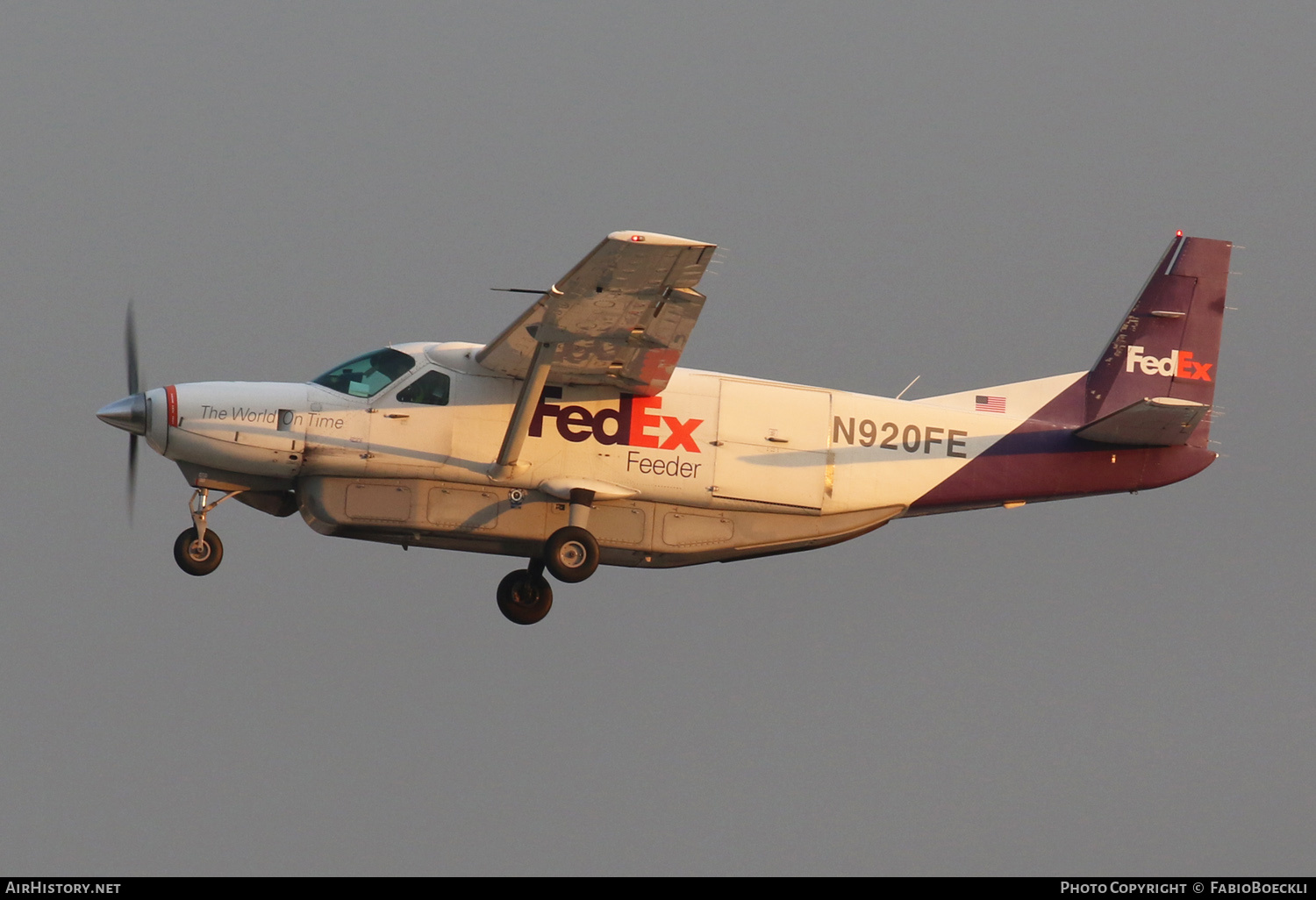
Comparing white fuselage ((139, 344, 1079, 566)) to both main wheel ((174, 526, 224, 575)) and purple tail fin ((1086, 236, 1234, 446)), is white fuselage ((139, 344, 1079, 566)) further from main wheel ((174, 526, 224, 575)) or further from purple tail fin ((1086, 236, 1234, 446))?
purple tail fin ((1086, 236, 1234, 446))

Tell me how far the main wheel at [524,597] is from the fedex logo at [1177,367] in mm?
8512

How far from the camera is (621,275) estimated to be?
61.3ft

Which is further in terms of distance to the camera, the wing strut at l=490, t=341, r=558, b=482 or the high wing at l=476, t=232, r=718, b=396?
the wing strut at l=490, t=341, r=558, b=482

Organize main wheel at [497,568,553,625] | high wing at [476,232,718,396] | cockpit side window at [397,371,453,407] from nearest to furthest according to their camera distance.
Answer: high wing at [476,232,718,396], cockpit side window at [397,371,453,407], main wheel at [497,568,553,625]

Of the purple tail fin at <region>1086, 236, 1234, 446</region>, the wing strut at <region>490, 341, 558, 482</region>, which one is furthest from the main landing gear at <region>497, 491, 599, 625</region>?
the purple tail fin at <region>1086, 236, 1234, 446</region>

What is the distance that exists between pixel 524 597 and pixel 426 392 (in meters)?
3.06

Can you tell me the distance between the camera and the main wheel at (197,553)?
21.2 metres

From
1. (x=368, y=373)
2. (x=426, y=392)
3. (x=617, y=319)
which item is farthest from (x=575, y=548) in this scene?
(x=368, y=373)

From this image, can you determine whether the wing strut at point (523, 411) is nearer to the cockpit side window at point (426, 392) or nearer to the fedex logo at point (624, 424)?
the fedex logo at point (624, 424)

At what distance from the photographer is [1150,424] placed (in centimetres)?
2205

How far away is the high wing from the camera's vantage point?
18.2 meters

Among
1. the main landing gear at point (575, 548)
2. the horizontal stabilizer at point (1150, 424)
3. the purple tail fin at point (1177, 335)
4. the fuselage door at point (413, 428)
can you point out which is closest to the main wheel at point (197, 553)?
the fuselage door at point (413, 428)

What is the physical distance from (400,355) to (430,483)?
1.63 metres

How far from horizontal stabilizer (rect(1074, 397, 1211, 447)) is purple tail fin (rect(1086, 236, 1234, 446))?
58 centimetres
